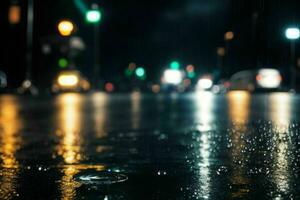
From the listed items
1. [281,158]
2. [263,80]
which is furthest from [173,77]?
[281,158]

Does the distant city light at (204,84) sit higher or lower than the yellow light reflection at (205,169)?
higher

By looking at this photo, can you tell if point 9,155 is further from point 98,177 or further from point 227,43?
point 227,43

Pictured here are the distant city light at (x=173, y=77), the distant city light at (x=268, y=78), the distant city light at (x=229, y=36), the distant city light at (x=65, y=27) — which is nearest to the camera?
the distant city light at (x=65, y=27)

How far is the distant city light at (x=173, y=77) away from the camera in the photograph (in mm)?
62781

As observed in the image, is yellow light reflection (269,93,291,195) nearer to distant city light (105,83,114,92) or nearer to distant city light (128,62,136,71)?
distant city light (105,83,114,92)

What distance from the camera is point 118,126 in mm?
15273

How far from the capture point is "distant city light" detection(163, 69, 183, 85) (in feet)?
206

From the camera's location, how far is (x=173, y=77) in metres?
63.6

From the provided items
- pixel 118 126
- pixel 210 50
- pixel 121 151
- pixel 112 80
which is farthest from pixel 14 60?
pixel 121 151

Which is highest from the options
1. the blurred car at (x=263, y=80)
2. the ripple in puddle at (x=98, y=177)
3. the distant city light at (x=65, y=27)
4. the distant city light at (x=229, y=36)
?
the distant city light at (x=229, y=36)

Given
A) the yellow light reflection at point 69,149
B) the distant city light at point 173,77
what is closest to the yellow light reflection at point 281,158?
the yellow light reflection at point 69,149

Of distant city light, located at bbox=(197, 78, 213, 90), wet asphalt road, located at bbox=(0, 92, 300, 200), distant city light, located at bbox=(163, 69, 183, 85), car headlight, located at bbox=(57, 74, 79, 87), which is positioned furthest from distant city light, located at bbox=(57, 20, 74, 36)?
distant city light, located at bbox=(163, 69, 183, 85)

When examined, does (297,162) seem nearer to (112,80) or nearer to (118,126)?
(118,126)

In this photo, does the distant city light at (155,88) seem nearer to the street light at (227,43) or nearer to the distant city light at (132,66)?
the distant city light at (132,66)
